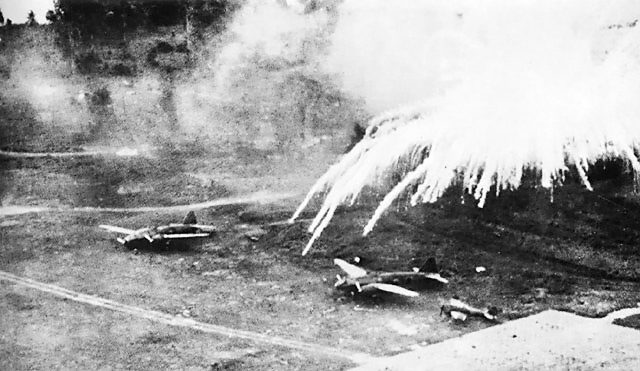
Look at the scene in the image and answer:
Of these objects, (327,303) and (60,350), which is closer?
(60,350)

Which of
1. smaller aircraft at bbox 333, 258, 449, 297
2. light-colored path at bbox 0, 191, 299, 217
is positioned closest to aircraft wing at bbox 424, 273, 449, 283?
smaller aircraft at bbox 333, 258, 449, 297

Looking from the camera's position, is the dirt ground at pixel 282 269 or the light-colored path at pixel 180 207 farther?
the light-colored path at pixel 180 207

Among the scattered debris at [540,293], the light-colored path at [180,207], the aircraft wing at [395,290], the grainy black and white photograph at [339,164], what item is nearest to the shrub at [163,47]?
the grainy black and white photograph at [339,164]

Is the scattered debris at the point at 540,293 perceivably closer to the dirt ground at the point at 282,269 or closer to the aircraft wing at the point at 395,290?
the dirt ground at the point at 282,269

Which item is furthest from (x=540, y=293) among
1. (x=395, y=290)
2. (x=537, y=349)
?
(x=395, y=290)

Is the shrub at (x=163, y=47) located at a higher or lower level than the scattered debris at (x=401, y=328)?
higher

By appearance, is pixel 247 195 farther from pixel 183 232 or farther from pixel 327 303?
pixel 327 303

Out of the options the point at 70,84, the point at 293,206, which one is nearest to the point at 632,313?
the point at 293,206
